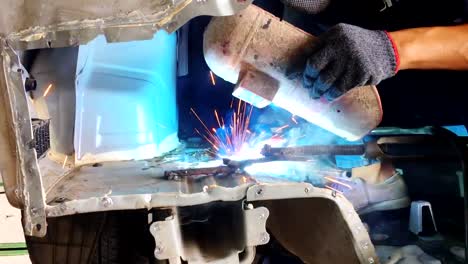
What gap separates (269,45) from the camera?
65.2 inches

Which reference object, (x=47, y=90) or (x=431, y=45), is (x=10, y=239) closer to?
(x=47, y=90)

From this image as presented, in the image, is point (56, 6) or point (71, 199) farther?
point (71, 199)

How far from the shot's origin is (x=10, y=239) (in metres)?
3.09

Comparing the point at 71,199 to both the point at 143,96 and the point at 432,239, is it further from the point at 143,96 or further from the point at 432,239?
the point at 432,239

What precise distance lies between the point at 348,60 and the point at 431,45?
44 centimetres

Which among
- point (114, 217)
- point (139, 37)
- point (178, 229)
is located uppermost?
point (139, 37)

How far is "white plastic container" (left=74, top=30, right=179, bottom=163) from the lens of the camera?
1.82 metres

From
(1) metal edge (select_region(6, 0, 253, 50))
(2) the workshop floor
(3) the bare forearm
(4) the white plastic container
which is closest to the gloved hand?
(3) the bare forearm

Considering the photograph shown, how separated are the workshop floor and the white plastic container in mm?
1634

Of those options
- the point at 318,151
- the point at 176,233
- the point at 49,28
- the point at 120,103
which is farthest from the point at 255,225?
the point at 120,103

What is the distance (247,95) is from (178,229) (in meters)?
0.70

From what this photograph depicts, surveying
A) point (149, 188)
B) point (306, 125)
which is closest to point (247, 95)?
point (306, 125)

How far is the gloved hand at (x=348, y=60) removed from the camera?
1.46 meters

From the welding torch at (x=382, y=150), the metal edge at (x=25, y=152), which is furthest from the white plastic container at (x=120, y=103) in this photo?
the metal edge at (x=25, y=152)
